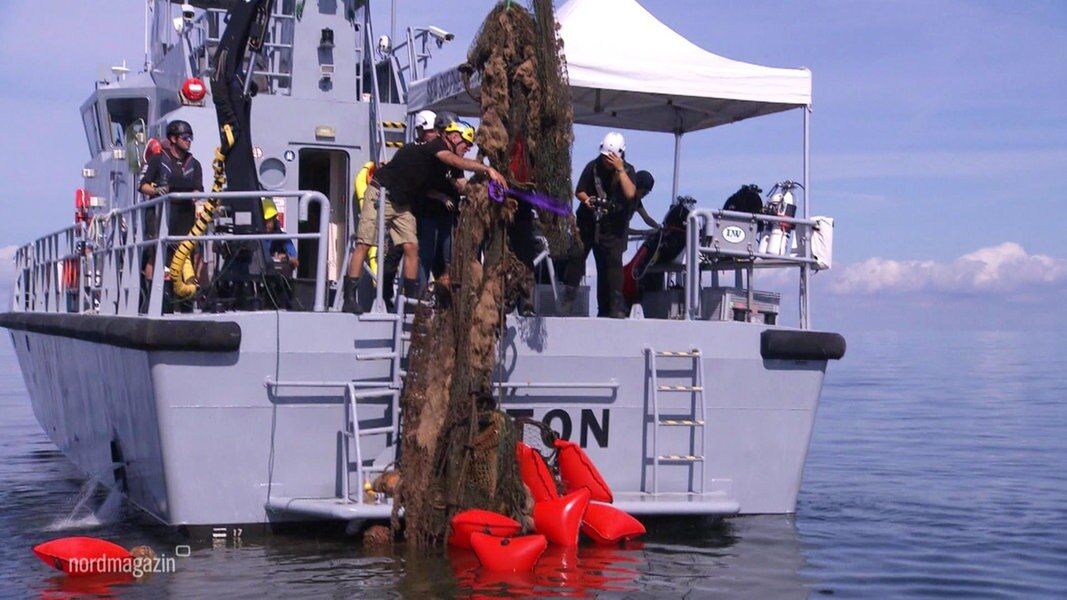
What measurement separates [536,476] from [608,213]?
1.99m

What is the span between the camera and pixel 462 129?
8.70m

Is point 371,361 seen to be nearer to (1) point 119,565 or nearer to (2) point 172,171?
(1) point 119,565

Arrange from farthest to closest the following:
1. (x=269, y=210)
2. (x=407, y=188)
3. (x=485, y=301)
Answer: (x=269, y=210), (x=407, y=188), (x=485, y=301)

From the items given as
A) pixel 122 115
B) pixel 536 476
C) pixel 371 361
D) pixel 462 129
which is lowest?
pixel 536 476

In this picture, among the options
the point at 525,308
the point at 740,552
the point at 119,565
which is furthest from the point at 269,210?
the point at 740,552

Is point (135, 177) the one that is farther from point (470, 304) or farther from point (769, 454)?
point (769, 454)

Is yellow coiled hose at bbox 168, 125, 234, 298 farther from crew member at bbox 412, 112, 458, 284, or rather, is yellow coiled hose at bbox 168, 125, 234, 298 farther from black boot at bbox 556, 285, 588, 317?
black boot at bbox 556, 285, 588, 317

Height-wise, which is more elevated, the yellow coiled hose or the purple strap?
the purple strap

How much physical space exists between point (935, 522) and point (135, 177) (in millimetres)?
7630

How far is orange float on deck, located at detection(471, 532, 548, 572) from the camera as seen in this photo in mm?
7375

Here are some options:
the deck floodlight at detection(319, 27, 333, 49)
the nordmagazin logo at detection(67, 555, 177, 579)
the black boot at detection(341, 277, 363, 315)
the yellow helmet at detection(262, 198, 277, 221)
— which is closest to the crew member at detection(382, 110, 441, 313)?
the black boot at detection(341, 277, 363, 315)

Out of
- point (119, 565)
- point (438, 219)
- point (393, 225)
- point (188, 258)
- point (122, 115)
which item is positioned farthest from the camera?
point (122, 115)

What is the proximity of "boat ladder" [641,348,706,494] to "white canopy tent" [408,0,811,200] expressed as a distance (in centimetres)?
180

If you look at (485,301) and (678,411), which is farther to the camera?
(678,411)
